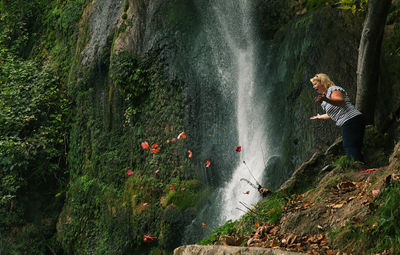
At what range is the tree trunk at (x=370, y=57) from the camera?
6086 mm

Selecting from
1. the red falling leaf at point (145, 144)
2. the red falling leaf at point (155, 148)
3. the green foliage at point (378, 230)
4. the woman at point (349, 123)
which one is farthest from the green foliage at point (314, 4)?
the green foliage at point (378, 230)

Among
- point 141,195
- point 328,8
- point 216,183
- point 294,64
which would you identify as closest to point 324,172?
point 294,64

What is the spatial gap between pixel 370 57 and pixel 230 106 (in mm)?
4229

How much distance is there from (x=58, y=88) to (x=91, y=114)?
275 cm

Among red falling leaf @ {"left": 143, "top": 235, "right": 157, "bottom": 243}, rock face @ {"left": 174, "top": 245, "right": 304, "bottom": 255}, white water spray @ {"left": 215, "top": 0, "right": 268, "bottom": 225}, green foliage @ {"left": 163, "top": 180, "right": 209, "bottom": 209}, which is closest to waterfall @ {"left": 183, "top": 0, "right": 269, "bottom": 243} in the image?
white water spray @ {"left": 215, "top": 0, "right": 268, "bottom": 225}

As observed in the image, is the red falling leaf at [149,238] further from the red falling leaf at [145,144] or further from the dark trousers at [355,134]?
the dark trousers at [355,134]

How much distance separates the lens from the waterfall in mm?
8844

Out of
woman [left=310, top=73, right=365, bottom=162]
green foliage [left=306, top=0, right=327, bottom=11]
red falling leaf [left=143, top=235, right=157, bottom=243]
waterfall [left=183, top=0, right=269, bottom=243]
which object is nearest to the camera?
woman [left=310, top=73, right=365, bottom=162]

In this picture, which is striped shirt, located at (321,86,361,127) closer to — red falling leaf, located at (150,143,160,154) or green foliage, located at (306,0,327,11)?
green foliage, located at (306,0,327,11)

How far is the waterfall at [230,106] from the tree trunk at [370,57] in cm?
261

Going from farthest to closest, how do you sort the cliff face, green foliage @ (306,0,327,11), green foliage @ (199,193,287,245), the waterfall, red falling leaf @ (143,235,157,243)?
red falling leaf @ (143,235,157,243) < the waterfall < green foliage @ (306,0,327,11) < the cliff face < green foliage @ (199,193,287,245)

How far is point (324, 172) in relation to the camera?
5.67 metres

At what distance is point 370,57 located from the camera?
243 inches

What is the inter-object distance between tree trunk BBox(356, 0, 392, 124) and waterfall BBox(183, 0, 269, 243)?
2.61m
